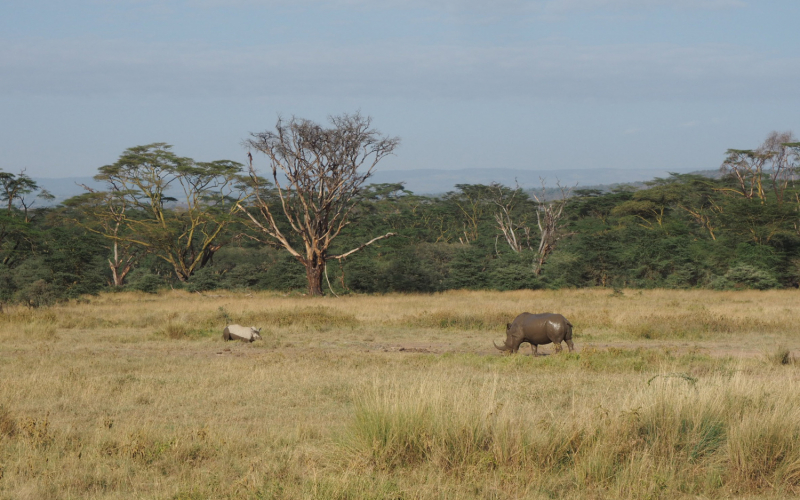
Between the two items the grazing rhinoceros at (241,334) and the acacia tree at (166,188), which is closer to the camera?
the grazing rhinoceros at (241,334)

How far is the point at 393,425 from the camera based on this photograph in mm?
5340

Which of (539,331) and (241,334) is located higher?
(539,331)

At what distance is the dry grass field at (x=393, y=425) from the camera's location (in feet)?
15.8

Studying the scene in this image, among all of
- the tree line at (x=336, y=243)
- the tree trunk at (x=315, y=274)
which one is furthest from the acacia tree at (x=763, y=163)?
the tree trunk at (x=315, y=274)

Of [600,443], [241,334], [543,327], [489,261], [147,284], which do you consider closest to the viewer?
[600,443]

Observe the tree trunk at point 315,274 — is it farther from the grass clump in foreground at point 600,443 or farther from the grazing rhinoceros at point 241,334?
the grass clump in foreground at point 600,443

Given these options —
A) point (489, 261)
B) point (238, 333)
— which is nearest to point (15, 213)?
point (489, 261)

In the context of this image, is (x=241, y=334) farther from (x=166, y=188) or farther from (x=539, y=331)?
(x=166, y=188)

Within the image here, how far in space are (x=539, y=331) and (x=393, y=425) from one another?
6.66m

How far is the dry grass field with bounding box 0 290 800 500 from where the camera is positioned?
4812 millimetres

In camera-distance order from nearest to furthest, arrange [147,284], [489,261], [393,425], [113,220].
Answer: [393,425] → [147,284] → [489,261] → [113,220]

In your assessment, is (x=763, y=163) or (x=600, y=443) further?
(x=763, y=163)

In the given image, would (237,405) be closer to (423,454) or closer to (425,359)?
(423,454)

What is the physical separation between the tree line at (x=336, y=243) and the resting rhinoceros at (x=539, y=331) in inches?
617
